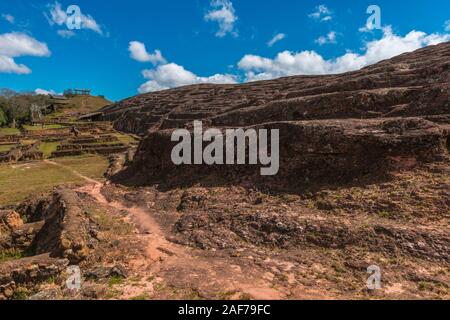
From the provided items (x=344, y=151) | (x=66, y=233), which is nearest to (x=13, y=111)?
(x=66, y=233)

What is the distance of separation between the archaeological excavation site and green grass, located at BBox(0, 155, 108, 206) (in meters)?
0.47

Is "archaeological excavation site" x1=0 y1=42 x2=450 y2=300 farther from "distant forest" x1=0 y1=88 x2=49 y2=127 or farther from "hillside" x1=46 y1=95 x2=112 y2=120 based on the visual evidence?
"hillside" x1=46 y1=95 x2=112 y2=120

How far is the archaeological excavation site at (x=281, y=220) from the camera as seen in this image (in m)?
12.4

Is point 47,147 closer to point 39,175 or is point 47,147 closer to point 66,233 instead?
point 39,175

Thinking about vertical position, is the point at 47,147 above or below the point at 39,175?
above

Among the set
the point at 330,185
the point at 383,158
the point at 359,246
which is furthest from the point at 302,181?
the point at 359,246

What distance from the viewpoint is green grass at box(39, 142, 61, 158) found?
51.7 meters

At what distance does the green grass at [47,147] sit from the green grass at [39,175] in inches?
233

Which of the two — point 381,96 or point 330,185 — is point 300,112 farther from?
point 330,185

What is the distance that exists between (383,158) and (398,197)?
3436 millimetres

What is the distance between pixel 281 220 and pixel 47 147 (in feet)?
181

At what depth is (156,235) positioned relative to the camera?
18.3 metres

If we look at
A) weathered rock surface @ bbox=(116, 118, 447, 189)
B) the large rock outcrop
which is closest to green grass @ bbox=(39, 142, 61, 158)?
the large rock outcrop

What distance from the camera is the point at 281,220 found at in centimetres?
1705
